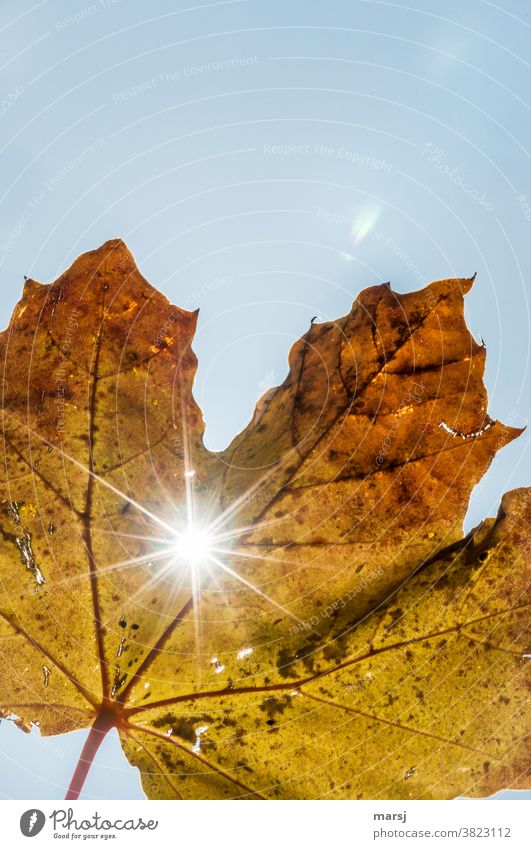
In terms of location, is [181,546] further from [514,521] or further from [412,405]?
[514,521]

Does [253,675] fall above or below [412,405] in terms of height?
below

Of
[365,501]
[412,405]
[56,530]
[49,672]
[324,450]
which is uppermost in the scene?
[412,405]
